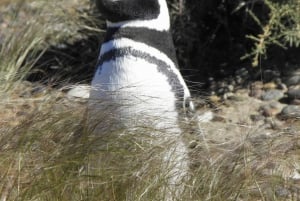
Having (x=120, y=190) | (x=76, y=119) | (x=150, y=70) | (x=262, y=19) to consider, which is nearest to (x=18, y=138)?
(x=76, y=119)

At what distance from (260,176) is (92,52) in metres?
2.48

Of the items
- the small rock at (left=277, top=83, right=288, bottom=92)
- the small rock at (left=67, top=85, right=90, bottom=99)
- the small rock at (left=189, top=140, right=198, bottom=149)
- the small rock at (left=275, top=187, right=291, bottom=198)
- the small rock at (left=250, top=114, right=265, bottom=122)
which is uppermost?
the small rock at (left=67, top=85, right=90, bottom=99)

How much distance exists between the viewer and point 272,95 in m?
3.88

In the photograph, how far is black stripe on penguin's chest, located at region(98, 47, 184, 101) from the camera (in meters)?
2.49

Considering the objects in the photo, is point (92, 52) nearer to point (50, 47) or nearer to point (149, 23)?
point (50, 47)

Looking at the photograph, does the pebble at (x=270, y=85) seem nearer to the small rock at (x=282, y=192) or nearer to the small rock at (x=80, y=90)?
the small rock at (x=80, y=90)

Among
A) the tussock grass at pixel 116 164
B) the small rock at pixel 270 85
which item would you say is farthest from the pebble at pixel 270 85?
the tussock grass at pixel 116 164

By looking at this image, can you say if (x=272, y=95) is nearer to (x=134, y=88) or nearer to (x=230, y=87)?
(x=230, y=87)

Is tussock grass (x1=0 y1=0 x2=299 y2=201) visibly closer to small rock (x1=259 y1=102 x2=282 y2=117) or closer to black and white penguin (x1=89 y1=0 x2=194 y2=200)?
black and white penguin (x1=89 y1=0 x2=194 y2=200)

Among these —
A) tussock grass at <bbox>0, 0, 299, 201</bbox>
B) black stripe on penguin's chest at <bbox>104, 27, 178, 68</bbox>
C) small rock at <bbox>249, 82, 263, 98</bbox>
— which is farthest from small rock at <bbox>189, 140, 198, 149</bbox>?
small rock at <bbox>249, 82, 263, 98</bbox>

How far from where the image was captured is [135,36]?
8.30 ft

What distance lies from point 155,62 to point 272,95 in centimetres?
147

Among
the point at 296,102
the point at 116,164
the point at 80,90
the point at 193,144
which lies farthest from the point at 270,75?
the point at 116,164

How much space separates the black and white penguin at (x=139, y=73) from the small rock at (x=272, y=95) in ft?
4.30
